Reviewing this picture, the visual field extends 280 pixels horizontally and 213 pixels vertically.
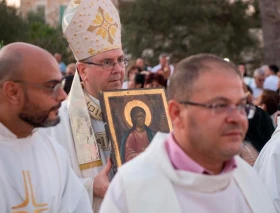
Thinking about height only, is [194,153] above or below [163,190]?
above

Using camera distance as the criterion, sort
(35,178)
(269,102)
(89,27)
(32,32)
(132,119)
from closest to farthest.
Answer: (35,178)
(132,119)
(89,27)
(269,102)
(32,32)

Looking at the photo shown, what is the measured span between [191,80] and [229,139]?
0.30m

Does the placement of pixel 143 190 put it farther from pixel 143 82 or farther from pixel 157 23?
pixel 157 23

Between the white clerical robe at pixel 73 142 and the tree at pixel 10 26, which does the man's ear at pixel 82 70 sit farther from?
the tree at pixel 10 26

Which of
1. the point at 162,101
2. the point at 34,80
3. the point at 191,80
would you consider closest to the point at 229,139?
the point at 191,80

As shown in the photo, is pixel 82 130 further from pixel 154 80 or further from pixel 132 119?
pixel 154 80

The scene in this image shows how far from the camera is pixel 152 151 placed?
3.50 metres

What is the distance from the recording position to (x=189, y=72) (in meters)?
3.46

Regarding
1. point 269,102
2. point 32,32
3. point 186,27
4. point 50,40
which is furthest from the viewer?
point 186,27

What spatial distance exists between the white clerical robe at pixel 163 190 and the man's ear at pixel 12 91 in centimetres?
106

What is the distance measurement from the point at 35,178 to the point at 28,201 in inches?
5.5

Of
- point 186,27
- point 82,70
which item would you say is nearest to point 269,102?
point 82,70

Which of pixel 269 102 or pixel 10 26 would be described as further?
pixel 10 26

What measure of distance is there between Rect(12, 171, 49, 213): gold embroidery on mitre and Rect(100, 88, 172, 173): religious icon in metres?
0.68
